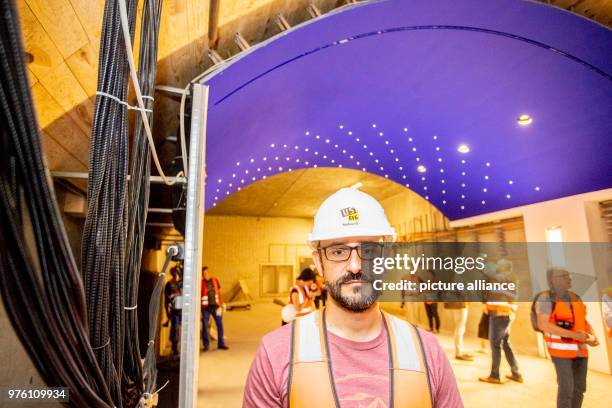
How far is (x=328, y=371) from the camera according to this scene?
1.35 metres

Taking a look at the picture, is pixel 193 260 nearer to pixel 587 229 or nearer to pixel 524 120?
pixel 524 120

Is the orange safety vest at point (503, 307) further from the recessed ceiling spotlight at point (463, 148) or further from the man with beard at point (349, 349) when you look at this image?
the man with beard at point (349, 349)

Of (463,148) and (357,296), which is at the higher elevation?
(463,148)

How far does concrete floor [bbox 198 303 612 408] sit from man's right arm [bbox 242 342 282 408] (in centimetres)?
342

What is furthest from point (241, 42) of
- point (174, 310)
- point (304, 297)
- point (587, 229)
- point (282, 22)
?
point (587, 229)

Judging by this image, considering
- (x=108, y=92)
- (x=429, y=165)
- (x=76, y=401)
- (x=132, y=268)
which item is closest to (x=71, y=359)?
(x=76, y=401)

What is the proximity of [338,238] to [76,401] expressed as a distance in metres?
1.04

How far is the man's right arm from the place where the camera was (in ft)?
4.43

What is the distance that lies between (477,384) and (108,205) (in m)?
5.72

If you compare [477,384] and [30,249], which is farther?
[477,384]

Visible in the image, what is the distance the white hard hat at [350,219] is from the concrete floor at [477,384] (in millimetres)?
3800

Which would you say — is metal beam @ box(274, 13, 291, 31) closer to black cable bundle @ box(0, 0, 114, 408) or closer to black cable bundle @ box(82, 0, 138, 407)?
black cable bundle @ box(82, 0, 138, 407)

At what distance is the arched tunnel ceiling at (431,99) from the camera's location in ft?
10.6

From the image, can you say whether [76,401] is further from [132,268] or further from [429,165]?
[429,165]
